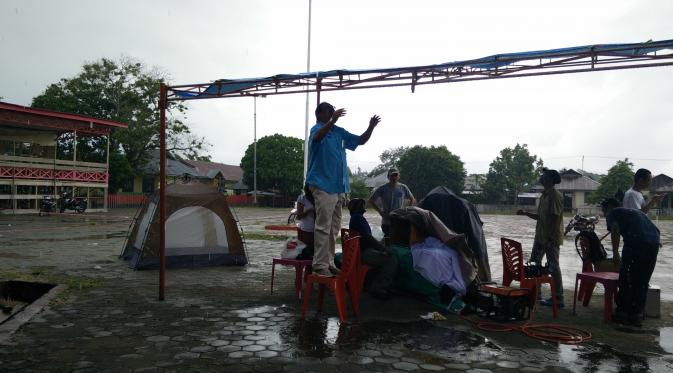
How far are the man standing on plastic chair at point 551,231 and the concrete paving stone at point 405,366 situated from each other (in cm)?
290

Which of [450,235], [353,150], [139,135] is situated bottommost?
[450,235]

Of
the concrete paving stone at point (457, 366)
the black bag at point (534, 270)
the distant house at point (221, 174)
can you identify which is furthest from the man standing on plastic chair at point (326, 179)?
the distant house at point (221, 174)

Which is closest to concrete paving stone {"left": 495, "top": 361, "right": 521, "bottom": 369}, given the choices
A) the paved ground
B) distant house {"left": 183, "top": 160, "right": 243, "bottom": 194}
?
the paved ground

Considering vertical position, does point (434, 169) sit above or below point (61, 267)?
above

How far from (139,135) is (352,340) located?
1323 inches

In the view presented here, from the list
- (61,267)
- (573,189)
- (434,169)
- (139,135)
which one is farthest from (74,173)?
(573,189)

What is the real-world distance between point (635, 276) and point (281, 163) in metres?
42.4

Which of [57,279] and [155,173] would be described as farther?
[155,173]

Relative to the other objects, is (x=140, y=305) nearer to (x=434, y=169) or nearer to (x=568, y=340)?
(x=568, y=340)

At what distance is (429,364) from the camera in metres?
3.84

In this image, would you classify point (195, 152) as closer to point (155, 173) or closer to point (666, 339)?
point (155, 173)

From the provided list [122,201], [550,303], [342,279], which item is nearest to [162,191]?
[342,279]

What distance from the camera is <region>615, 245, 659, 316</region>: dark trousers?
506 cm

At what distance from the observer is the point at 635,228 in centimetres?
515
